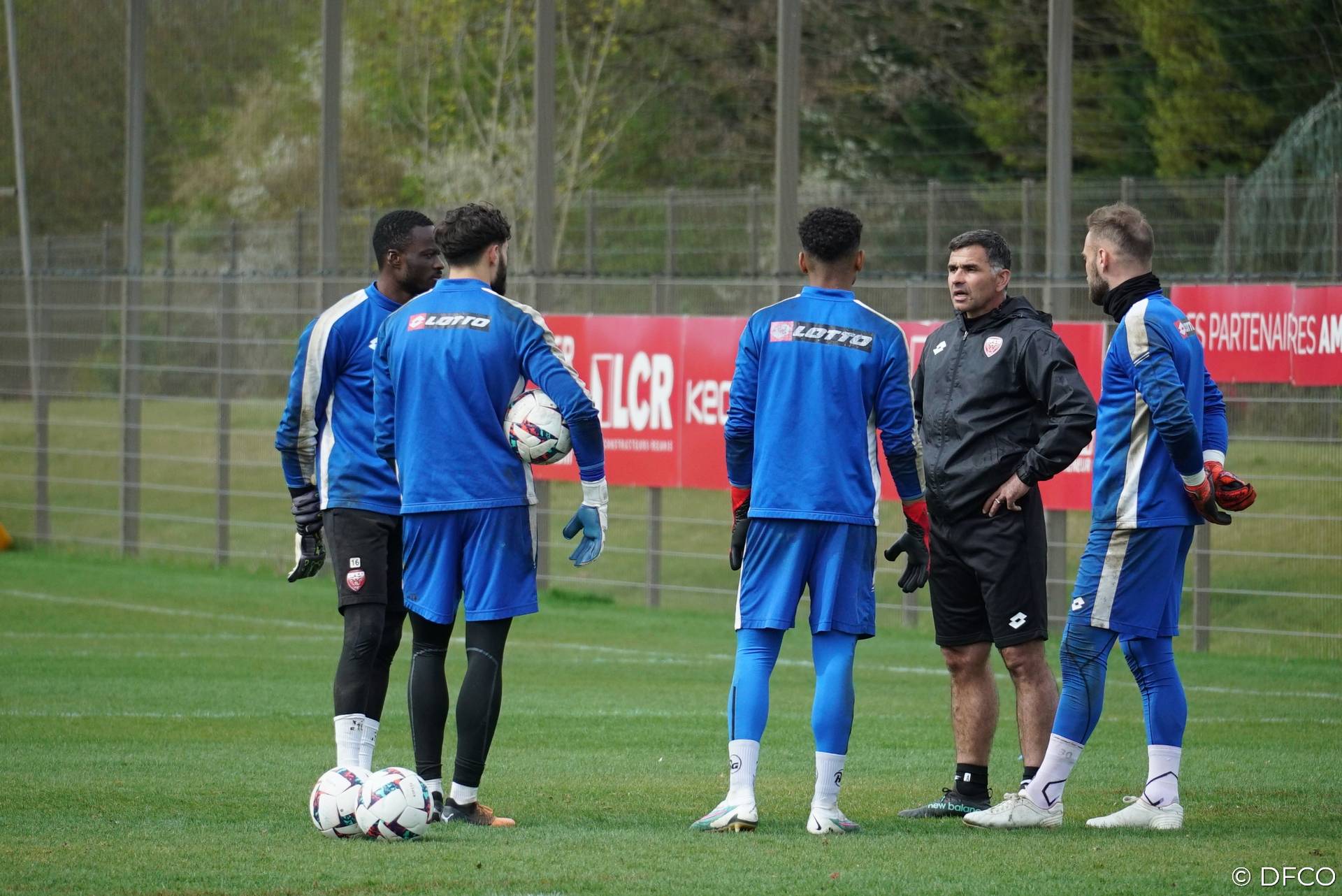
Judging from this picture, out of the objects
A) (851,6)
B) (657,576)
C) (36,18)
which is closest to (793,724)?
(657,576)

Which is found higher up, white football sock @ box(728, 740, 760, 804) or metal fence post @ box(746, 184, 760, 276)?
metal fence post @ box(746, 184, 760, 276)

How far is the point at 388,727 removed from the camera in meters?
10.3

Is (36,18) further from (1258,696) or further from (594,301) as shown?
(1258,696)

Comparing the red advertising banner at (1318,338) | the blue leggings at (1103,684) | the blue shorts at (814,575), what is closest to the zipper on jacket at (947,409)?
the blue shorts at (814,575)

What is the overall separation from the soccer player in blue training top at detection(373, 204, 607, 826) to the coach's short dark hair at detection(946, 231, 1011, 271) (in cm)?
162

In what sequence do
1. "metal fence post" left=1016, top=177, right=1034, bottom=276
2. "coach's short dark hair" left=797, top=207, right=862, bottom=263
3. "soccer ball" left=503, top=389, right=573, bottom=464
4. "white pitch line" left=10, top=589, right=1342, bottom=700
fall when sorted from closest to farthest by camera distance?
"soccer ball" left=503, top=389, right=573, bottom=464
"coach's short dark hair" left=797, top=207, right=862, bottom=263
"white pitch line" left=10, top=589, right=1342, bottom=700
"metal fence post" left=1016, top=177, right=1034, bottom=276

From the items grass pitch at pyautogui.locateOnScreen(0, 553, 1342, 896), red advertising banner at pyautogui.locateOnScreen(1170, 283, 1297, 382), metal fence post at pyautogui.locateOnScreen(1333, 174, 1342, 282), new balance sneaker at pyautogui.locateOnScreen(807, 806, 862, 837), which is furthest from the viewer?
metal fence post at pyautogui.locateOnScreen(1333, 174, 1342, 282)

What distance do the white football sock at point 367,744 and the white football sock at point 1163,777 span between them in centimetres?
293

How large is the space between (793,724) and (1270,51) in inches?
469

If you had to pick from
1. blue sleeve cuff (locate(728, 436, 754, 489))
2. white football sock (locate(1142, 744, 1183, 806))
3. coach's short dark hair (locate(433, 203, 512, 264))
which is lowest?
white football sock (locate(1142, 744, 1183, 806))

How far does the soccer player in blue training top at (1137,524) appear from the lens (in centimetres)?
720

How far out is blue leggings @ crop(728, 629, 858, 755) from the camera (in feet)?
23.0

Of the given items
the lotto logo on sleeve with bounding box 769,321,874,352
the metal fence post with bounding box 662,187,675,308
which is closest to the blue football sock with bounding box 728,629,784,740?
the lotto logo on sleeve with bounding box 769,321,874,352

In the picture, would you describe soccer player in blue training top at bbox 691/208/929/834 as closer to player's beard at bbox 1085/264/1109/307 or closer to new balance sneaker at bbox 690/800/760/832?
new balance sneaker at bbox 690/800/760/832
